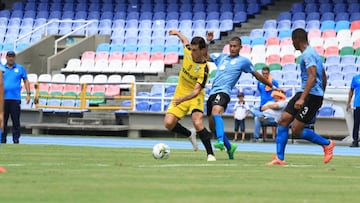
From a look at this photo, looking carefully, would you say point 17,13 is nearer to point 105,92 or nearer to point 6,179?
point 105,92

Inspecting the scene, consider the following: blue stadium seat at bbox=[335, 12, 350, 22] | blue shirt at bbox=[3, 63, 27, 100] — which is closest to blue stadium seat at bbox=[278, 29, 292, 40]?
blue stadium seat at bbox=[335, 12, 350, 22]

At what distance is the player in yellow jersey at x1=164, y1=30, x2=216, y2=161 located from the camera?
55.5 feet

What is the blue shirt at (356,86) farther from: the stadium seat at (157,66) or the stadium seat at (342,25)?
the stadium seat at (157,66)

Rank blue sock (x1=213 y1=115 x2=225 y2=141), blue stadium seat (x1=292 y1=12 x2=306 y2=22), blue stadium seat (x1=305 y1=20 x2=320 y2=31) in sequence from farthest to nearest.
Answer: blue stadium seat (x1=292 y1=12 x2=306 y2=22)
blue stadium seat (x1=305 y1=20 x2=320 y2=31)
blue sock (x1=213 y1=115 x2=225 y2=141)

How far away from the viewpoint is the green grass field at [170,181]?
392 inches

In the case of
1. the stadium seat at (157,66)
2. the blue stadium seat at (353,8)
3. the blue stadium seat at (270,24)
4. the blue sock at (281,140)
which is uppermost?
the blue stadium seat at (353,8)

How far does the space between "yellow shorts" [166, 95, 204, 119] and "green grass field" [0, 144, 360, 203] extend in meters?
1.26

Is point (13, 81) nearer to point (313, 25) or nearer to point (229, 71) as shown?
point (229, 71)

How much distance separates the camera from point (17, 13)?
150 ft

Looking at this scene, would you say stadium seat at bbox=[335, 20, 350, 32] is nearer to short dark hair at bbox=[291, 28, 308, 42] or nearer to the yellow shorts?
the yellow shorts

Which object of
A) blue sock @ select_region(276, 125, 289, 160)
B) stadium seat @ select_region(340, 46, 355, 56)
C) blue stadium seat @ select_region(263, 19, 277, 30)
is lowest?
blue sock @ select_region(276, 125, 289, 160)

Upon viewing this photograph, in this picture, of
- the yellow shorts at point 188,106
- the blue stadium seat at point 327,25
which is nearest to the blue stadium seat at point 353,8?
the blue stadium seat at point 327,25

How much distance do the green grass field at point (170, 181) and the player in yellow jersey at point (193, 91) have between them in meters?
0.69

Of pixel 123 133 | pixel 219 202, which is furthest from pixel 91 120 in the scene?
pixel 219 202
